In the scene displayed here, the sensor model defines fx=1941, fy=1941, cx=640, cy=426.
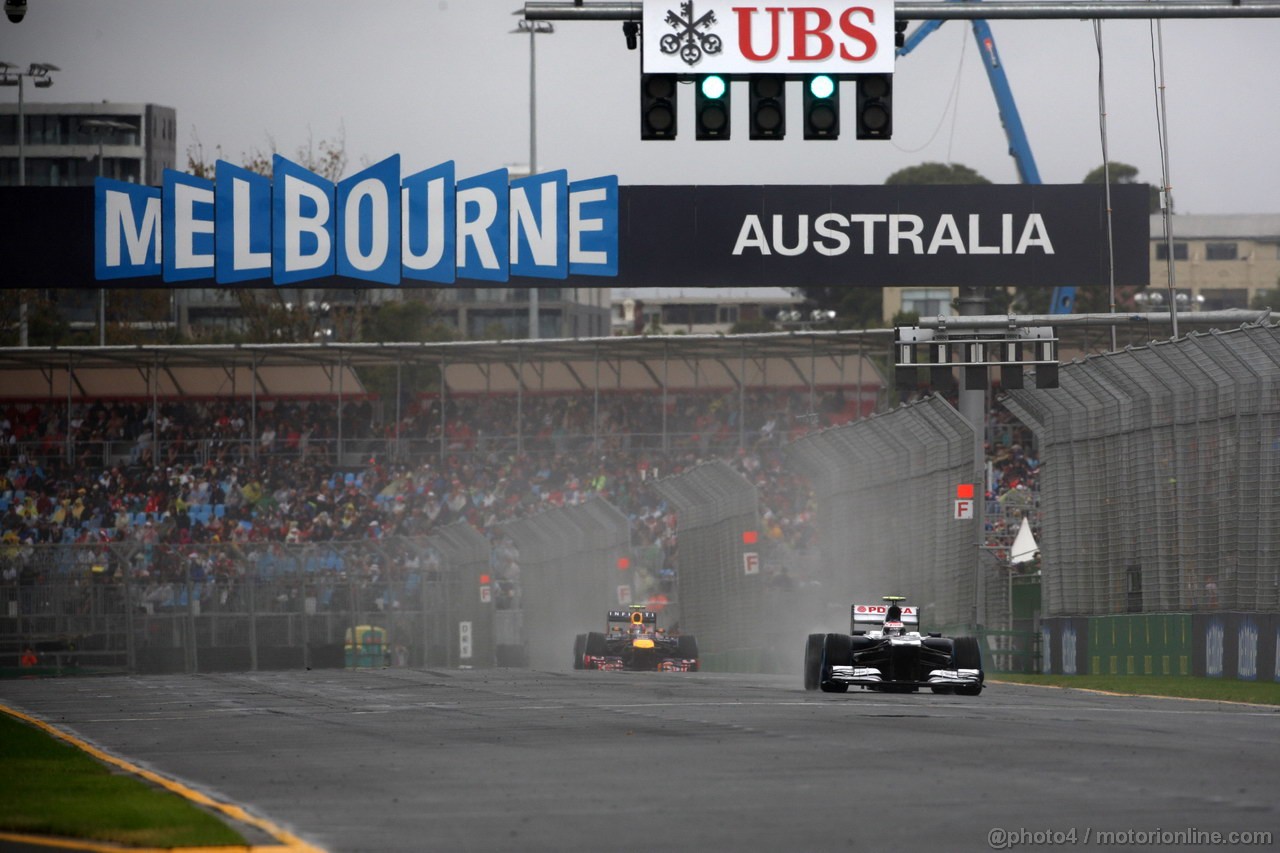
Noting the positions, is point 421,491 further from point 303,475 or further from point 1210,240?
point 1210,240

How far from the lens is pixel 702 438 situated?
4544 cm

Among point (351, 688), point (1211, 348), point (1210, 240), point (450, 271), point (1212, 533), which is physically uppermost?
point (1210, 240)

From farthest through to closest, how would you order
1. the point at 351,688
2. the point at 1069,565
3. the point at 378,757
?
the point at 1069,565 → the point at 351,688 → the point at 378,757

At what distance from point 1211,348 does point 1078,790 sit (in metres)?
12.5

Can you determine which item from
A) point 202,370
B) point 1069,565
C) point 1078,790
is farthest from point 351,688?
point 202,370

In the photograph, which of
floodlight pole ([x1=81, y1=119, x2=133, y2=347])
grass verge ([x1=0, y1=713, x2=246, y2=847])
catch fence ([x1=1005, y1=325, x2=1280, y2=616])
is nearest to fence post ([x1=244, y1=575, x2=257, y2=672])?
floodlight pole ([x1=81, y1=119, x2=133, y2=347])

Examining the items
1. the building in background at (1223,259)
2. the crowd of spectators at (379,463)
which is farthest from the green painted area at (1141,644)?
the building in background at (1223,259)

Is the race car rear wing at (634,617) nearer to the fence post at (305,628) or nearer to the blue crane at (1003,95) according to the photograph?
the fence post at (305,628)

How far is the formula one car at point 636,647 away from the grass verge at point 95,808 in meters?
18.2

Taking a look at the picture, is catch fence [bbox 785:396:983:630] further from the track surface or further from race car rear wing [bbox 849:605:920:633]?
the track surface

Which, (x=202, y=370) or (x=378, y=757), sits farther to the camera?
(x=202, y=370)

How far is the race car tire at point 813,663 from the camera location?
19.3 m

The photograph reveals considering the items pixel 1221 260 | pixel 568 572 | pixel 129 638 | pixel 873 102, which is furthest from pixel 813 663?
pixel 1221 260

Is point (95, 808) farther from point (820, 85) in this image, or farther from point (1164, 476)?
point (1164, 476)
